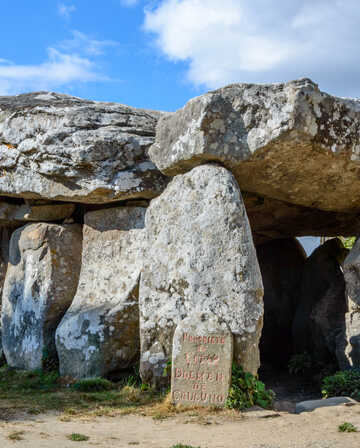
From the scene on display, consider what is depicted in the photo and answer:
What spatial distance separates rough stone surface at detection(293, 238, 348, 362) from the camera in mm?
8914

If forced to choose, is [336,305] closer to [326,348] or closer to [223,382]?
[326,348]

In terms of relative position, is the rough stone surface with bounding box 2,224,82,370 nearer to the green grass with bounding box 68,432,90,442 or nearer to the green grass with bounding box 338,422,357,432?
the green grass with bounding box 68,432,90,442

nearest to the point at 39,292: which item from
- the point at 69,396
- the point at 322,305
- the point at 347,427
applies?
the point at 69,396

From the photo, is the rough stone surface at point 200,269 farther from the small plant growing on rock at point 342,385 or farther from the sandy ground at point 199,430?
the small plant growing on rock at point 342,385

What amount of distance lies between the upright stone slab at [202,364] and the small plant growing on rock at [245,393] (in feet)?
0.29

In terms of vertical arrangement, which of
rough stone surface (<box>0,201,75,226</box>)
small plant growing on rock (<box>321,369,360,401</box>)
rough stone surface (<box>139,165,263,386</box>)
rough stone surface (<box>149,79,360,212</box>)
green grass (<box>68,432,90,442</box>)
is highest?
rough stone surface (<box>149,79,360,212</box>)

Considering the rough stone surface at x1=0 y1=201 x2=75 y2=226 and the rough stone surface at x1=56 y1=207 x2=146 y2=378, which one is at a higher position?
the rough stone surface at x1=0 y1=201 x2=75 y2=226

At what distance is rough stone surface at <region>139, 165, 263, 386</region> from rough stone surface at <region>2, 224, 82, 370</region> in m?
2.33

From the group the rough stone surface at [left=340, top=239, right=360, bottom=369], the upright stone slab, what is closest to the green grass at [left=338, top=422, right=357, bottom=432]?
the upright stone slab

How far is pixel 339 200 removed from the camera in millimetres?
8266

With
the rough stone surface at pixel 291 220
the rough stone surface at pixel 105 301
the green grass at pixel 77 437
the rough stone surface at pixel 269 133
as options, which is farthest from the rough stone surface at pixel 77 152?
the green grass at pixel 77 437

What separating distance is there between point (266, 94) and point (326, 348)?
422cm

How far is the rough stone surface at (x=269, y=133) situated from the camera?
22.4 ft

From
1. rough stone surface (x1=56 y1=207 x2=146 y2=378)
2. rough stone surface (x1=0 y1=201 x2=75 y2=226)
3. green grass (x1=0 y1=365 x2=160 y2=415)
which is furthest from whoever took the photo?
rough stone surface (x1=0 y1=201 x2=75 y2=226)
